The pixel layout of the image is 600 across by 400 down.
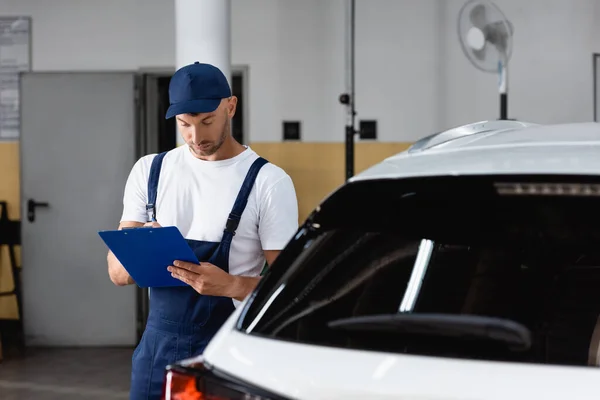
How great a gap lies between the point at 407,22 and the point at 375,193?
226 inches

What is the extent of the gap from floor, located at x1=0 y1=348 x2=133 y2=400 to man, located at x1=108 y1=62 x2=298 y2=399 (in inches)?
127

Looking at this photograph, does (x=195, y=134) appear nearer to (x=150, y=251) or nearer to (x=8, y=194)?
(x=150, y=251)

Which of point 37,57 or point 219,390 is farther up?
point 37,57

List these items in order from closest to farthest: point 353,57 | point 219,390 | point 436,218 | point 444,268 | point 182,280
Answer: point 219,390 < point 436,218 < point 444,268 < point 182,280 < point 353,57

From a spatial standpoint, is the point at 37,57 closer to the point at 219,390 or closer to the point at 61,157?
the point at 61,157

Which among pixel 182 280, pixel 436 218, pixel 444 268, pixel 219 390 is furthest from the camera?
pixel 182 280

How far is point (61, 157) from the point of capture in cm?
693

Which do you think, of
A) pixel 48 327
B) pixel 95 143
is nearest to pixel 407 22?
pixel 95 143

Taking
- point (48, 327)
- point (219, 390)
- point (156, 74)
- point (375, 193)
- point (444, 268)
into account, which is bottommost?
point (48, 327)

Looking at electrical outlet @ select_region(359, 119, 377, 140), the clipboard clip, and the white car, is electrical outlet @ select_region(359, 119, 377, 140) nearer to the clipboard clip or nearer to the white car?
the clipboard clip

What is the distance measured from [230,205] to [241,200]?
35 mm

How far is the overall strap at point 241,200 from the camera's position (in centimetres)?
223

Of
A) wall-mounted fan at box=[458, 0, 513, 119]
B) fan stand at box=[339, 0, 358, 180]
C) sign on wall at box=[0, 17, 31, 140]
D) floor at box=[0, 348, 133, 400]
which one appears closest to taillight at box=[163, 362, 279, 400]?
floor at box=[0, 348, 133, 400]

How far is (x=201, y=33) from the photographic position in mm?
5664
